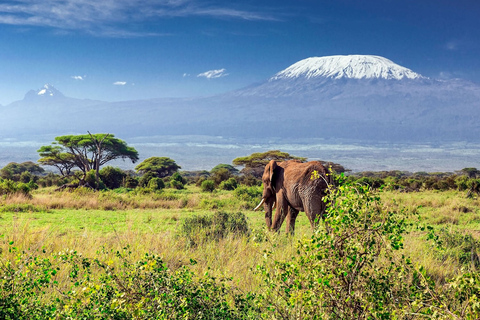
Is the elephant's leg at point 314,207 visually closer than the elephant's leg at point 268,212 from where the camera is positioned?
Yes

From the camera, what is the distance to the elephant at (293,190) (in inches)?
330

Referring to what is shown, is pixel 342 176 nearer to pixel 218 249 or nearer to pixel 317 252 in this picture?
pixel 317 252

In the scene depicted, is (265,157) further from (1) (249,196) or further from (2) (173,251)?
(2) (173,251)

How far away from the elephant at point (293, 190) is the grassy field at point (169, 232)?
0.47 meters

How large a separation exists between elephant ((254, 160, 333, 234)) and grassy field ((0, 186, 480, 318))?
47cm

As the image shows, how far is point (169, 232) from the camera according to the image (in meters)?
10.4

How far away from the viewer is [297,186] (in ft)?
28.9

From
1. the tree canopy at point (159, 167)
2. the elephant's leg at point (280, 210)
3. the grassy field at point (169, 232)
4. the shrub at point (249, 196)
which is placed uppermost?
the elephant's leg at point (280, 210)

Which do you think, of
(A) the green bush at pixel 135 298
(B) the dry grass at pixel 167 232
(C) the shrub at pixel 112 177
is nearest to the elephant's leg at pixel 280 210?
(B) the dry grass at pixel 167 232

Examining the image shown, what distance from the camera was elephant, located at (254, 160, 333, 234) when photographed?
27.5 ft

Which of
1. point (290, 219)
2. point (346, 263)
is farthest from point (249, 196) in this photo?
point (346, 263)

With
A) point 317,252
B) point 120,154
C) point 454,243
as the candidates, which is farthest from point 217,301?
point 120,154

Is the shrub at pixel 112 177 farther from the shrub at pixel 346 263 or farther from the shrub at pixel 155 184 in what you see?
the shrub at pixel 346 263

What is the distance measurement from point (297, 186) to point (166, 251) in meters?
3.07
